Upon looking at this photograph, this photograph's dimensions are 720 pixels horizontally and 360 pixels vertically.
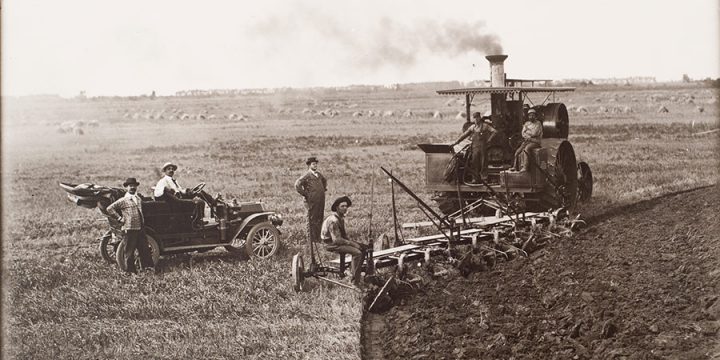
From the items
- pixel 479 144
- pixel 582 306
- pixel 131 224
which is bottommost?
pixel 582 306

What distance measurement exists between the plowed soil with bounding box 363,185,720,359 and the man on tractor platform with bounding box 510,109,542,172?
173 cm

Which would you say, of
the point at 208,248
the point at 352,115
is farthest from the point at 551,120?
the point at 352,115

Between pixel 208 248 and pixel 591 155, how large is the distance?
61.8 feet

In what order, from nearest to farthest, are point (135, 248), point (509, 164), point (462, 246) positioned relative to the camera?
Answer: point (135, 248), point (462, 246), point (509, 164)

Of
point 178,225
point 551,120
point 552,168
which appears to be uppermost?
point 551,120

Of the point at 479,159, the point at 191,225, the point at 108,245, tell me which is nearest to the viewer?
the point at 191,225

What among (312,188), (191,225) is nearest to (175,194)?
(191,225)

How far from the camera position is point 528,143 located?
12.9 metres

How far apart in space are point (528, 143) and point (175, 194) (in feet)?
19.6

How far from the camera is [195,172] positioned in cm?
2520

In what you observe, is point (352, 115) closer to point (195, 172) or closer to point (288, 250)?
point (195, 172)

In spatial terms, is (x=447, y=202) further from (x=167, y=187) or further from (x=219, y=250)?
(x=167, y=187)

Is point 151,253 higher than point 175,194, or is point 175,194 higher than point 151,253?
point 175,194

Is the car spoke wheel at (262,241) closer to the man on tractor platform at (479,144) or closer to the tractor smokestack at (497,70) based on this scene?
the man on tractor platform at (479,144)
